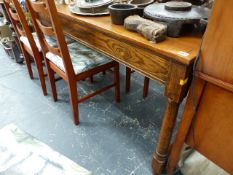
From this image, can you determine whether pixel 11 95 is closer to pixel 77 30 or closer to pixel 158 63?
pixel 77 30

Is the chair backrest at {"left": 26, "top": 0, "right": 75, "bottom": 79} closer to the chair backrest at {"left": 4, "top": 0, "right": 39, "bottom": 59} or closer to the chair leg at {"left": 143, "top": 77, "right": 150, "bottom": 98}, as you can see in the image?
the chair backrest at {"left": 4, "top": 0, "right": 39, "bottom": 59}

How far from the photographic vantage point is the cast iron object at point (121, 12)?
87cm

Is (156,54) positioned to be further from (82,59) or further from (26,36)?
(26,36)

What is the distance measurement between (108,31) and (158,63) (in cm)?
29

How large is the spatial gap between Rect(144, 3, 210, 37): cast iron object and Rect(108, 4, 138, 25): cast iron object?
81mm

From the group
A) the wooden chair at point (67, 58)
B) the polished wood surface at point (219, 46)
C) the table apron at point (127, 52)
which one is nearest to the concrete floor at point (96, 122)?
the wooden chair at point (67, 58)

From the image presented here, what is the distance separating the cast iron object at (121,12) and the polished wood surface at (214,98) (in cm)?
39

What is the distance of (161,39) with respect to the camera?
0.74 m

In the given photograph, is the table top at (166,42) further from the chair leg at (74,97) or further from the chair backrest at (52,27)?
the chair leg at (74,97)

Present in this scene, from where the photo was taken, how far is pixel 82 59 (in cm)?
131

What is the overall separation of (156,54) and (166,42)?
65 mm

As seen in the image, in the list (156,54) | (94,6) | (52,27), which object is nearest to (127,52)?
(156,54)

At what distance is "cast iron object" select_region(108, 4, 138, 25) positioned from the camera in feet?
2.86

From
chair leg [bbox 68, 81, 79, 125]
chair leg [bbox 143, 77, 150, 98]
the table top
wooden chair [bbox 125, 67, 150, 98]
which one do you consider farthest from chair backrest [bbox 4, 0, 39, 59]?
chair leg [bbox 143, 77, 150, 98]
